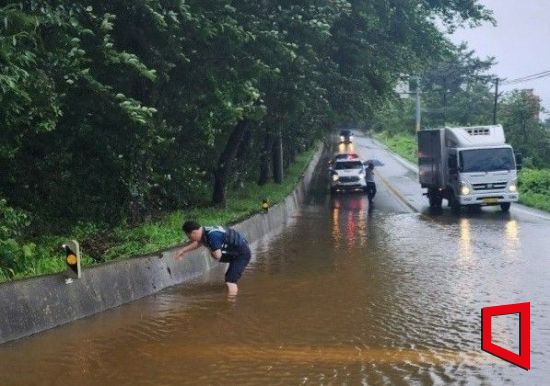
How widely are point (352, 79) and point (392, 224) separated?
8311mm

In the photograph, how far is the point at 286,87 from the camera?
21.0 meters

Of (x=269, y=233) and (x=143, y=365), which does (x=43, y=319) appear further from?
(x=269, y=233)

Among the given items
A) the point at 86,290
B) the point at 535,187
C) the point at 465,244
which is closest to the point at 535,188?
the point at 535,187

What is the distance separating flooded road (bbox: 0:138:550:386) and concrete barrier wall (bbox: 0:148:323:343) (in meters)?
0.20

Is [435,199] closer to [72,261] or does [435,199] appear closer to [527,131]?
[72,261]

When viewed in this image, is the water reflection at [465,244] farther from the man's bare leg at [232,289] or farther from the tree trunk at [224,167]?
the tree trunk at [224,167]

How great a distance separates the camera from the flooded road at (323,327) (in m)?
6.59

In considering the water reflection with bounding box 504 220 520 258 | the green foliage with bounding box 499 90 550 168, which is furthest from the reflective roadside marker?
the green foliage with bounding box 499 90 550 168

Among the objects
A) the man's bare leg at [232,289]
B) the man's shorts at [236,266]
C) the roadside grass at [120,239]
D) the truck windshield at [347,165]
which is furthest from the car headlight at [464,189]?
the man's bare leg at [232,289]

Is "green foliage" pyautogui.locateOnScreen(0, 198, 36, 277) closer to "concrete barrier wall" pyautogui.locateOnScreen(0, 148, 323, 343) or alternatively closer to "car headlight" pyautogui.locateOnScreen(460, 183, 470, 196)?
"concrete barrier wall" pyautogui.locateOnScreen(0, 148, 323, 343)

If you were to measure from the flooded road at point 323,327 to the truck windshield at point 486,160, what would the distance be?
7882 mm

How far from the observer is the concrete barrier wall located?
7.89 m

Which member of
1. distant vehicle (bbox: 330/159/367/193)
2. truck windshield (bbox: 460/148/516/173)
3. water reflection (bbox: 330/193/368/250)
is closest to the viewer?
water reflection (bbox: 330/193/368/250)

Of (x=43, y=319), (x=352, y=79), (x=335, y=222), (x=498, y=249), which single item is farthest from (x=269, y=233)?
(x=43, y=319)
